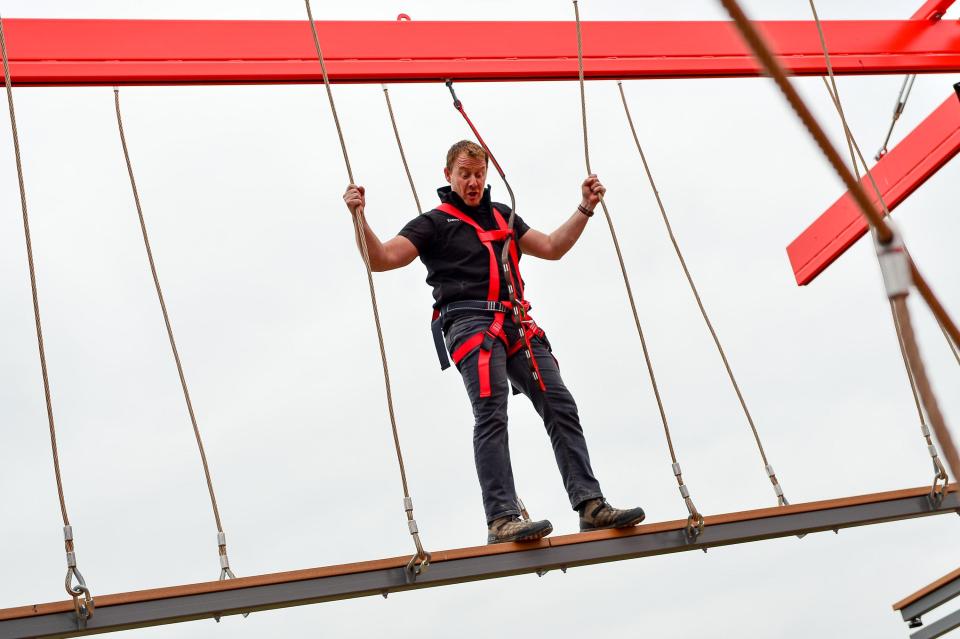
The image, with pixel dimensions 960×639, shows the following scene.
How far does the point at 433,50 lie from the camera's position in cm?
348

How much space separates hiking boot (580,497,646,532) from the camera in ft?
9.78

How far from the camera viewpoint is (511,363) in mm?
3135

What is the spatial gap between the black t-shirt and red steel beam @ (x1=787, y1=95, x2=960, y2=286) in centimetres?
230

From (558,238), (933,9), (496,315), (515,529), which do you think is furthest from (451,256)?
(933,9)

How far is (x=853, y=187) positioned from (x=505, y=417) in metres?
1.97

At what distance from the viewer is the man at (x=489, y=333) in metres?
2.95

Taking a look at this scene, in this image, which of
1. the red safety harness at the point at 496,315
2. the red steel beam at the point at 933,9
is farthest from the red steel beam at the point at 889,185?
the red safety harness at the point at 496,315

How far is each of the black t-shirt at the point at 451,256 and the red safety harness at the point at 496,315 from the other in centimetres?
2

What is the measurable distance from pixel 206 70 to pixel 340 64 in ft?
1.28

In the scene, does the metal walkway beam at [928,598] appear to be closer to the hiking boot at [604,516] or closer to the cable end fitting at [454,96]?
the hiking boot at [604,516]

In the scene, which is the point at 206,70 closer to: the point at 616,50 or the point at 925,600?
the point at 616,50

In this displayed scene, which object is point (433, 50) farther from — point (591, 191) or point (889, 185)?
point (889, 185)

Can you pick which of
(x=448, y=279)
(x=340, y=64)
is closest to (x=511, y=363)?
(x=448, y=279)

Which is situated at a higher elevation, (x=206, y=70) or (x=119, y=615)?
(x=206, y=70)
